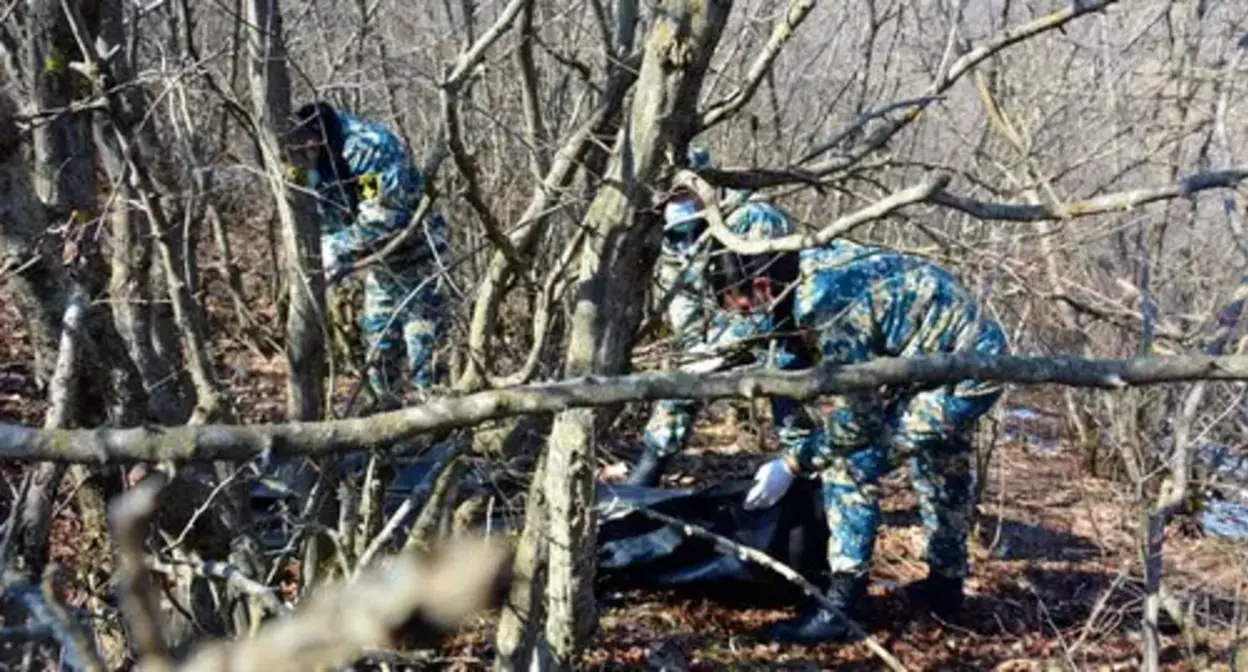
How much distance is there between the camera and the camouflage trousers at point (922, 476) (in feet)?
13.0

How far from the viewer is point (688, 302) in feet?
13.8

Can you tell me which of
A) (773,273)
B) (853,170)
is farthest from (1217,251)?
(853,170)

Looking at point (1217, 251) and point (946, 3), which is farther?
point (946, 3)

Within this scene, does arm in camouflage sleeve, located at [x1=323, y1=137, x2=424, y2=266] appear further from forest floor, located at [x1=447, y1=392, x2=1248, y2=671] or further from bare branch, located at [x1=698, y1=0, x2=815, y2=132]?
bare branch, located at [x1=698, y1=0, x2=815, y2=132]

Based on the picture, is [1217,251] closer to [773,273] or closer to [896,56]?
[896,56]

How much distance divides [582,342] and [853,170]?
0.67 meters

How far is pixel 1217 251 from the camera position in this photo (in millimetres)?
5750

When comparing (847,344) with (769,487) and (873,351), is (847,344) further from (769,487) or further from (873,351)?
(769,487)

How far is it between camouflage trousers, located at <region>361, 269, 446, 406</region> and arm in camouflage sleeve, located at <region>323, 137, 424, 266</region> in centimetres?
17

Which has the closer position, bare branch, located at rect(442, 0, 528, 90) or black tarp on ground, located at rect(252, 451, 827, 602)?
bare branch, located at rect(442, 0, 528, 90)

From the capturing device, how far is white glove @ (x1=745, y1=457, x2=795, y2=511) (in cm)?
410

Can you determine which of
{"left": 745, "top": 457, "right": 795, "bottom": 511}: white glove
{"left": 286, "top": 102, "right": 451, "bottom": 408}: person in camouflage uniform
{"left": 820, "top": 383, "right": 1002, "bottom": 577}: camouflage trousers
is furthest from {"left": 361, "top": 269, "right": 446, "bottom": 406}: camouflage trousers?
{"left": 820, "top": 383, "right": 1002, "bottom": 577}: camouflage trousers

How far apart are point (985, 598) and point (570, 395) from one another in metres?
3.75

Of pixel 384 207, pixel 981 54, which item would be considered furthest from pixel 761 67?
pixel 384 207
